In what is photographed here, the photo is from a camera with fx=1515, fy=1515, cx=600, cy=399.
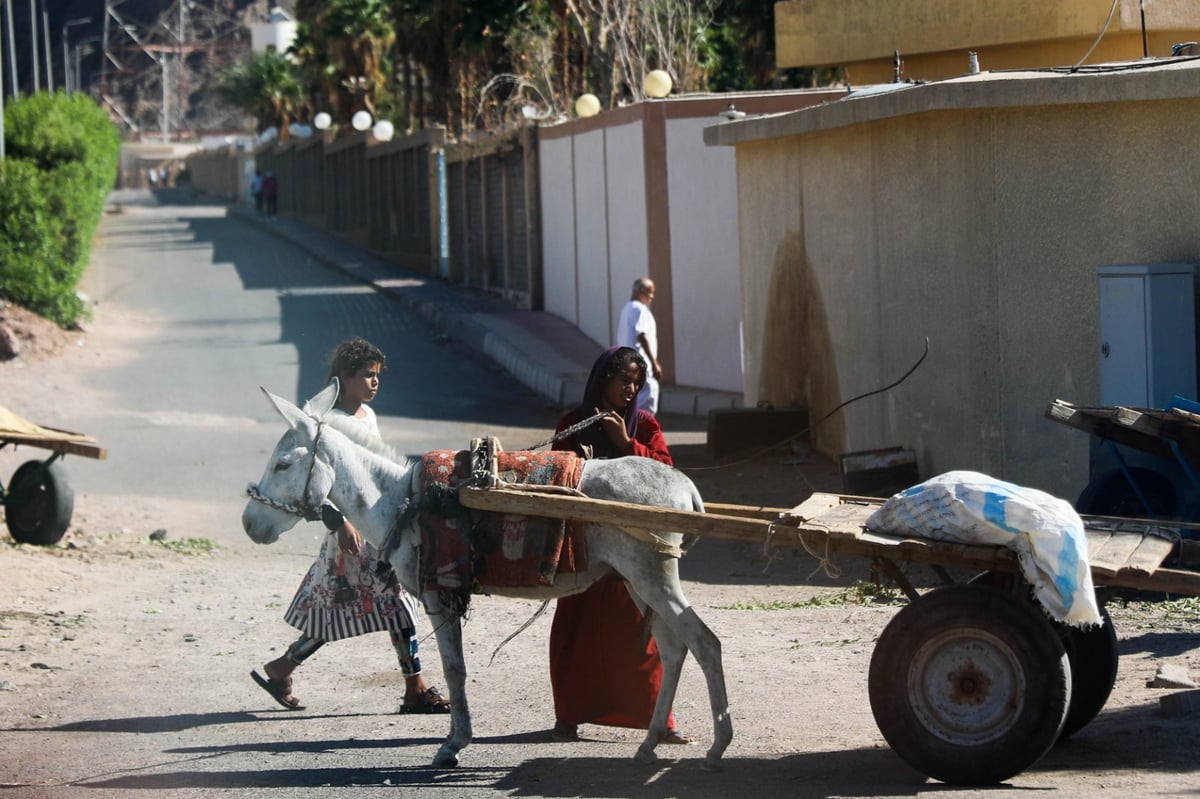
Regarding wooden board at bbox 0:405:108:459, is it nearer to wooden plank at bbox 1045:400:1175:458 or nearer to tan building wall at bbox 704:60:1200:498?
tan building wall at bbox 704:60:1200:498

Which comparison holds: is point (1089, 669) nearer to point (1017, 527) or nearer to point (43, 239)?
point (1017, 527)

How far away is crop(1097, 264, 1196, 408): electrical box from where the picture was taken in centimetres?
834

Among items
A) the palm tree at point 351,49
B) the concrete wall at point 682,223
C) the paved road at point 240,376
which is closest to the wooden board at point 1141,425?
the paved road at point 240,376

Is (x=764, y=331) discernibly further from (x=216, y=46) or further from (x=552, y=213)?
(x=216, y=46)

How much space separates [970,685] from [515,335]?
15756 millimetres

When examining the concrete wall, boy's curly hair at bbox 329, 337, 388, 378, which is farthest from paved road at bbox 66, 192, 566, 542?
boy's curly hair at bbox 329, 337, 388, 378

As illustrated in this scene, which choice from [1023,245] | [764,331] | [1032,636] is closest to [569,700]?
[1032,636]

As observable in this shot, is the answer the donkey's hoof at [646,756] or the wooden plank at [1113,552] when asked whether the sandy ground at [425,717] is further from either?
the wooden plank at [1113,552]

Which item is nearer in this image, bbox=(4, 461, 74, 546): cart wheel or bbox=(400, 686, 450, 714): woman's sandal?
bbox=(400, 686, 450, 714): woman's sandal

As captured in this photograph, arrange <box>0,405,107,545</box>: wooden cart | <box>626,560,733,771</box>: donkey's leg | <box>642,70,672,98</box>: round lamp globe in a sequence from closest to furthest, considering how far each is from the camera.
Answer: <box>626,560,733,771</box>: donkey's leg
<box>0,405,107,545</box>: wooden cart
<box>642,70,672,98</box>: round lamp globe

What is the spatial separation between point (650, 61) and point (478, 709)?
70.4 feet

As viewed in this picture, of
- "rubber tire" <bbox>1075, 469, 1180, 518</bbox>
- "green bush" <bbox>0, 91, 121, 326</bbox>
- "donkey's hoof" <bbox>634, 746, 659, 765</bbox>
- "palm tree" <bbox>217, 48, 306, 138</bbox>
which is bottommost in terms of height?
"donkey's hoof" <bbox>634, 746, 659, 765</bbox>

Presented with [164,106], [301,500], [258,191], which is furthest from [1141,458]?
[164,106]

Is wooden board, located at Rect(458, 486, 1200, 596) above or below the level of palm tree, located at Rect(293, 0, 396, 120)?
below
